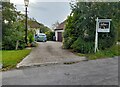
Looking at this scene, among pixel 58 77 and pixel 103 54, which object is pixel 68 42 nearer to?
pixel 103 54

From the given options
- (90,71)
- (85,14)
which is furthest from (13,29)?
(90,71)

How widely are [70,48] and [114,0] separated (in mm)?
5116

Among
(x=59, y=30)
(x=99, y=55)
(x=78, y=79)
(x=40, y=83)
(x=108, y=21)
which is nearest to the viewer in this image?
(x=40, y=83)

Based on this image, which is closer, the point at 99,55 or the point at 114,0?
the point at 99,55

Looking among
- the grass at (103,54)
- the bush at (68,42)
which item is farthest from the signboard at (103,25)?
the bush at (68,42)

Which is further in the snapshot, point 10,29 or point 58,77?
point 10,29

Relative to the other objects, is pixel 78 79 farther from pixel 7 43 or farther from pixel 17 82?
pixel 7 43

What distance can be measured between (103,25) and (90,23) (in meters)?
1.00

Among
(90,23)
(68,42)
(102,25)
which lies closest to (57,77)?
(102,25)

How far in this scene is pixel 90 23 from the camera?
611 inches

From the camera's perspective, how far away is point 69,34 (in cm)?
1792

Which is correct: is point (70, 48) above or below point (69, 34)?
below

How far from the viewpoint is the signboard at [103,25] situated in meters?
14.9

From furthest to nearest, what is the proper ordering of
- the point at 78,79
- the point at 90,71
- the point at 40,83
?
1. the point at 90,71
2. the point at 78,79
3. the point at 40,83
